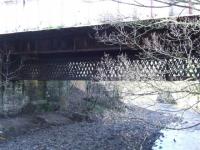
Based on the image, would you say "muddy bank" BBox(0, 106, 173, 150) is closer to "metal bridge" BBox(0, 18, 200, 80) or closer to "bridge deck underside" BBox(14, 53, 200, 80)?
"bridge deck underside" BBox(14, 53, 200, 80)

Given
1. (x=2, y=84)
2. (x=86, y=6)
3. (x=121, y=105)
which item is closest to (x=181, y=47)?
(x=86, y=6)

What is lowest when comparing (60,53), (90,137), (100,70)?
(90,137)

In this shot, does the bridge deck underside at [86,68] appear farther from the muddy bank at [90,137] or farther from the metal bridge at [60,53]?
the muddy bank at [90,137]

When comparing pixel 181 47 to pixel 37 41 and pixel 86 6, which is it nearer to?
pixel 86 6

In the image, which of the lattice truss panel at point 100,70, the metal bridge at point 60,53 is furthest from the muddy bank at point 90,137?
the metal bridge at point 60,53

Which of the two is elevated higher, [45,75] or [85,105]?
[45,75]

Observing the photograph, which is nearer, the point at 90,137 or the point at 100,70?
the point at 100,70

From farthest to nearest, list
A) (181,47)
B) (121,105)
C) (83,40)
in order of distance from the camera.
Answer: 1. (121,105)
2. (83,40)
3. (181,47)

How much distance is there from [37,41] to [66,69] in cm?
174

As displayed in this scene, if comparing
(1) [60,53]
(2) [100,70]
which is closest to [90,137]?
(2) [100,70]

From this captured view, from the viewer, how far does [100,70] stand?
16.2 metres

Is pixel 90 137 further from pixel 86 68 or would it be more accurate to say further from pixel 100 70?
pixel 100 70

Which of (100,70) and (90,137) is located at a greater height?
(100,70)

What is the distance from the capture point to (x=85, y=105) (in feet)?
84.7
